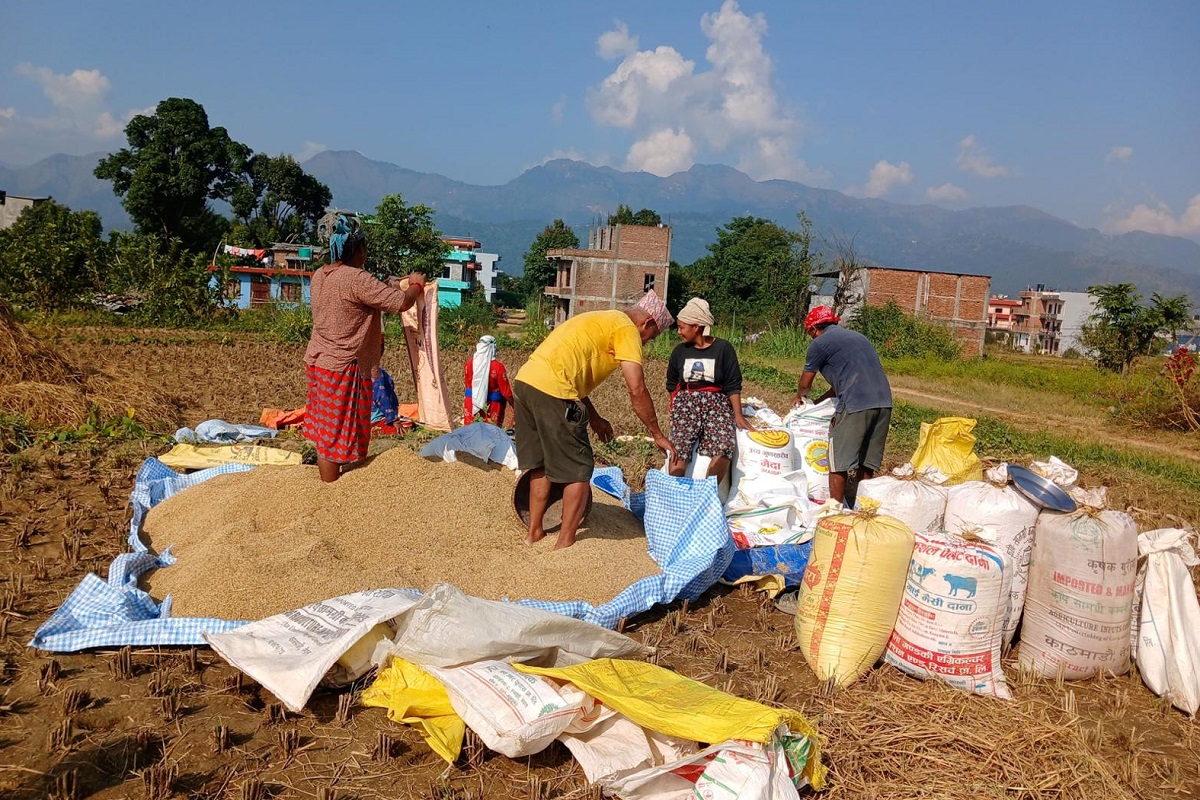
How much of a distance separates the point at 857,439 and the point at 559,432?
2075mm

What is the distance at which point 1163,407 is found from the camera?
1159 centimetres

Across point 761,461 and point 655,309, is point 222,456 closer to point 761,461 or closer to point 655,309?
point 655,309

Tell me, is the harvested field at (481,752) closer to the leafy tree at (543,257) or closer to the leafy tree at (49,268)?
the leafy tree at (49,268)

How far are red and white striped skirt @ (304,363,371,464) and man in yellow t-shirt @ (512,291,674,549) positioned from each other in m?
0.97

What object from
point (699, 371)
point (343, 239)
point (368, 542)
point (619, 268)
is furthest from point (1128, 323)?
point (368, 542)

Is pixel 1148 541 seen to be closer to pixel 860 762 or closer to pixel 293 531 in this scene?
pixel 860 762

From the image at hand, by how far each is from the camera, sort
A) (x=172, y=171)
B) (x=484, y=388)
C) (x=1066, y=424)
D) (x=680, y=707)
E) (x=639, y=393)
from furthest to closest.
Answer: (x=172, y=171), (x=1066, y=424), (x=484, y=388), (x=639, y=393), (x=680, y=707)

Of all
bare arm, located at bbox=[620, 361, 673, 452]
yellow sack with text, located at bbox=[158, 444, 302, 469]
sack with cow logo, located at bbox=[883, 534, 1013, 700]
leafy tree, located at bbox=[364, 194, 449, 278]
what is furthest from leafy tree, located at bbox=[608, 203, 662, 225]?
sack with cow logo, located at bbox=[883, 534, 1013, 700]

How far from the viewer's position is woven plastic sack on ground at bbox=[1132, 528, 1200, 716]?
295 centimetres

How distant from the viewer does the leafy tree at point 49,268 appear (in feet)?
58.2

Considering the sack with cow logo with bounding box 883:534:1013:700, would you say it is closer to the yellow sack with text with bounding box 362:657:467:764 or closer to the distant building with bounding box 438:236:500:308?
the yellow sack with text with bounding box 362:657:467:764

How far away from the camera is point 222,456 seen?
5.64 meters

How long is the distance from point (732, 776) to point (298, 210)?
4998cm

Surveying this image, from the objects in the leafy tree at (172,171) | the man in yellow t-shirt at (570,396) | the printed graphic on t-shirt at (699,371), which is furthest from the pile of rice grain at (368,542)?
the leafy tree at (172,171)
